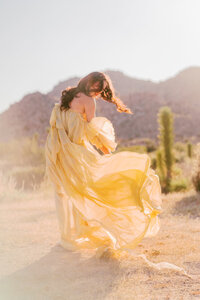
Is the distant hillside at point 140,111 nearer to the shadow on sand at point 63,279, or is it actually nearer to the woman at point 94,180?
the woman at point 94,180

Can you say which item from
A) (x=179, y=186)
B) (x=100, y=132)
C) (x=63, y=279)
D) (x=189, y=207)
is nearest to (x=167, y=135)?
(x=179, y=186)

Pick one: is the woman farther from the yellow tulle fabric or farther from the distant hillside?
the distant hillside

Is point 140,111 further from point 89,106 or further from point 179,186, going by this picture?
point 89,106

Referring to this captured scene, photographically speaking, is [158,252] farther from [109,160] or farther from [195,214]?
[195,214]

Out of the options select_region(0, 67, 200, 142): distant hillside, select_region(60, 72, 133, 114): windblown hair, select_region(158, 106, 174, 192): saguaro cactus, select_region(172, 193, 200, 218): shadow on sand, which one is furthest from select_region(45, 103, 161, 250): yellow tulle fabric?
select_region(0, 67, 200, 142): distant hillside

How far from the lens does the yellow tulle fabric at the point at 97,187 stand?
3.96m

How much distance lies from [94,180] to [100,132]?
612mm

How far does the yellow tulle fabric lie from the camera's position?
3.96m

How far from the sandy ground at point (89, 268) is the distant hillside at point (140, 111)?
24.0 metres

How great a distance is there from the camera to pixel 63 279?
11.5 feet

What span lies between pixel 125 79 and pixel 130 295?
62.4 meters

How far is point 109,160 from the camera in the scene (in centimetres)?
409

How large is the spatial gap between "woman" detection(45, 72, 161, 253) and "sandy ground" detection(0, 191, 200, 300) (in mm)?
275

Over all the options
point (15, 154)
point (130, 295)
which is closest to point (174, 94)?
point (15, 154)
